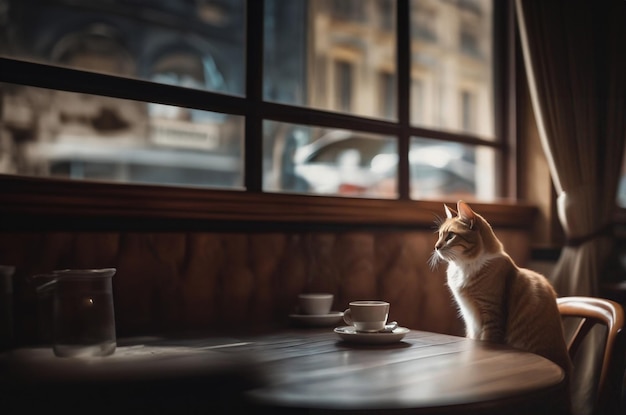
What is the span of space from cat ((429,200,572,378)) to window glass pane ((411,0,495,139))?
112 cm

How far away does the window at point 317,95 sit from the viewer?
1702 mm

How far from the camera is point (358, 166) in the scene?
8.96 ft

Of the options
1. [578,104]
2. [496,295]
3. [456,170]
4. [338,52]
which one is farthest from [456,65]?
[496,295]

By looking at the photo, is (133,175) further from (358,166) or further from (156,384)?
(156,384)

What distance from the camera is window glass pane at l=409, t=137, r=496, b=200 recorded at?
A: 8.30ft

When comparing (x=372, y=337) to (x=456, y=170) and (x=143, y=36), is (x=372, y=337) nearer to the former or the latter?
(x=456, y=170)

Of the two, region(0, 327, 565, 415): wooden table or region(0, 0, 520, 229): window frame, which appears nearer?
region(0, 327, 565, 415): wooden table

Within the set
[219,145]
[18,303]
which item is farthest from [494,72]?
[219,145]

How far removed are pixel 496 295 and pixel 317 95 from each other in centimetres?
154

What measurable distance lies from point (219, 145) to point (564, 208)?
3900 millimetres

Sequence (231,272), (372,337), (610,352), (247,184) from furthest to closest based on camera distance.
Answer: (247,184), (231,272), (610,352), (372,337)

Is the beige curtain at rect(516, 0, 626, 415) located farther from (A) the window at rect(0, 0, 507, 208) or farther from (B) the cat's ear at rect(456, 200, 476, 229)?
(B) the cat's ear at rect(456, 200, 476, 229)

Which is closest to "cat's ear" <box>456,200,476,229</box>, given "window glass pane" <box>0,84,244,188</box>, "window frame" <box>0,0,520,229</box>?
"window frame" <box>0,0,520,229</box>

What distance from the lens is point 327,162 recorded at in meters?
2.65
